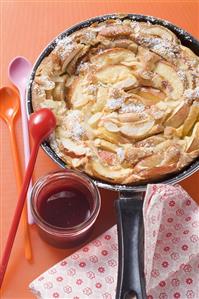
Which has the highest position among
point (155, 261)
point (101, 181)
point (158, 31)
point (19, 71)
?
point (158, 31)

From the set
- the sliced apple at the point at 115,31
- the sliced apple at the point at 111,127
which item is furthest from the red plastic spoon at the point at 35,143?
the sliced apple at the point at 115,31

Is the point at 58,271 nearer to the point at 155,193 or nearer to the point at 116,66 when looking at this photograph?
the point at 155,193

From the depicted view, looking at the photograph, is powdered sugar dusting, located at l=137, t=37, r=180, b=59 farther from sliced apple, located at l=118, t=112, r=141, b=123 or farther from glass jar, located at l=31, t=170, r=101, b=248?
glass jar, located at l=31, t=170, r=101, b=248

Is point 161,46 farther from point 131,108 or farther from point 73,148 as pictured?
point 73,148

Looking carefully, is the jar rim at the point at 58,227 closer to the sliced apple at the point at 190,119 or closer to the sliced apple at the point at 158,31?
the sliced apple at the point at 190,119

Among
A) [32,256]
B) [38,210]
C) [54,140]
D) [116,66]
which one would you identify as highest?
[116,66]

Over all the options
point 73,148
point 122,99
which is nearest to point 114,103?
point 122,99

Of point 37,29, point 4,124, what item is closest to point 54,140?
point 4,124
